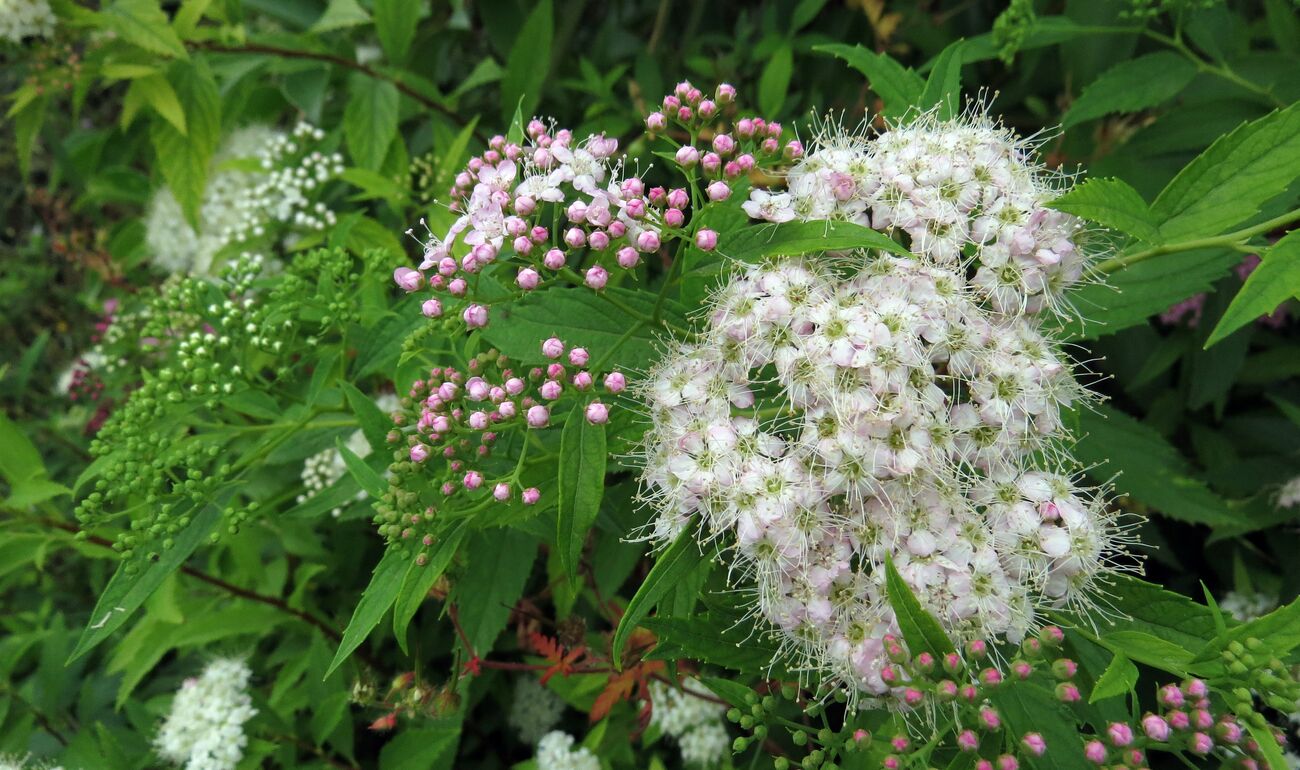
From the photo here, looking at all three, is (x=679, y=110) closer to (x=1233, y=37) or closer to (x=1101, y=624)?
(x=1101, y=624)

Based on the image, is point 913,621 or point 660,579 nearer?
point 913,621

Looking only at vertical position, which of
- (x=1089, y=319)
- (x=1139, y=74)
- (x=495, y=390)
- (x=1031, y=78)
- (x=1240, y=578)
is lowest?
(x=1240, y=578)

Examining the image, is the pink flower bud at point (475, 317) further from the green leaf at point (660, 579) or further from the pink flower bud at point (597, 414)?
the green leaf at point (660, 579)

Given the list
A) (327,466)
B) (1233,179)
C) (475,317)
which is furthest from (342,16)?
(1233,179)

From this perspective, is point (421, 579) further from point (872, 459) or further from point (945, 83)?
point (945, 83)

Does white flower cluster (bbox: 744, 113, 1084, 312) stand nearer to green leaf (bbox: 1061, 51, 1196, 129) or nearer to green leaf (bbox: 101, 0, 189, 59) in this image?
green leaf (bbox: 1061, 51, 1196, 129)

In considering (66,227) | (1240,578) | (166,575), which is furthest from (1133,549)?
(66,227)

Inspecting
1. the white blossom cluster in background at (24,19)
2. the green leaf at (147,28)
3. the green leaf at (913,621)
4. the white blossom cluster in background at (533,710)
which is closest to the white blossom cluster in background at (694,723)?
the white blossom cluster in background at (533,710)
